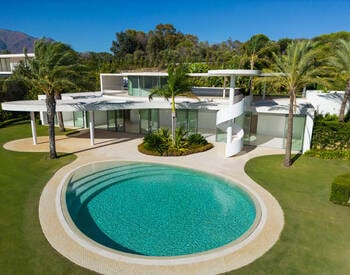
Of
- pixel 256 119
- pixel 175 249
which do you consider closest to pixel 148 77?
pixel 256 119

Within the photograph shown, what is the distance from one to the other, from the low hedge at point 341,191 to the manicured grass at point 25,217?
1062 cm

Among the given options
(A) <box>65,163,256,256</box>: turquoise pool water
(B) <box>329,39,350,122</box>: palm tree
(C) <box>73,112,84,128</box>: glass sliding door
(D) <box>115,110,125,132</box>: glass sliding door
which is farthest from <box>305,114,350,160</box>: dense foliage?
(C) <box>73,112,84,128</box>: glass sliding door

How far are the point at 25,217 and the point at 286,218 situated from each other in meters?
10.4

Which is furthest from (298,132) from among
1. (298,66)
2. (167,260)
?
(167,260)

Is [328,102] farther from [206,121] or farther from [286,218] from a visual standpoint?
[286,218]

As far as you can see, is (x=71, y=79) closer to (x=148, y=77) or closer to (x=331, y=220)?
(x=148, y=77)

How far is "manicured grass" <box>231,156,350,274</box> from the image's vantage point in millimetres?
7684

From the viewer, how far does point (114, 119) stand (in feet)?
82.8

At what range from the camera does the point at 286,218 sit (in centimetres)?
1030

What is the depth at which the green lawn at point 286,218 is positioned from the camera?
7.60 m

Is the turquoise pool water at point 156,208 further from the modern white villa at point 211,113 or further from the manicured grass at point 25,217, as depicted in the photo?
the modern white villa at point 211,113

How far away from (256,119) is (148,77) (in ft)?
35.2

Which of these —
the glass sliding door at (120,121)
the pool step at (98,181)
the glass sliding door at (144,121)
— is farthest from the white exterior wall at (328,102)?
the glass sliding door at (120,121)

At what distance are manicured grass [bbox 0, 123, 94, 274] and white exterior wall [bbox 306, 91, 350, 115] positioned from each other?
20.7 metres
